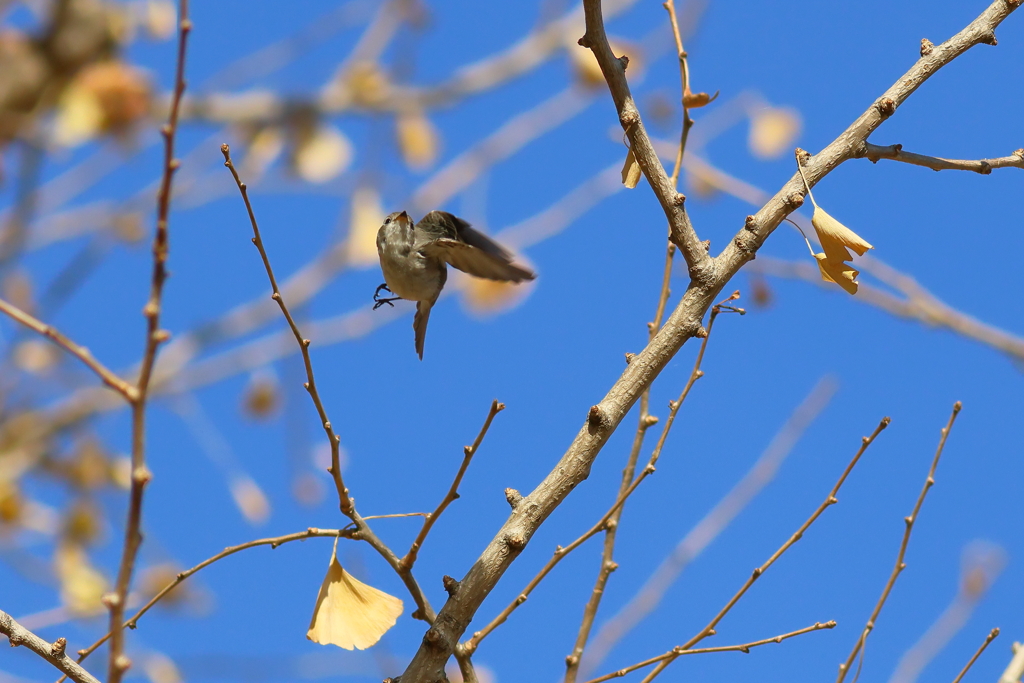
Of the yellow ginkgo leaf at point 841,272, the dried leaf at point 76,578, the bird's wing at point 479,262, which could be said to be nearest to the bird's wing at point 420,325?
the bird's wing at point 479,262

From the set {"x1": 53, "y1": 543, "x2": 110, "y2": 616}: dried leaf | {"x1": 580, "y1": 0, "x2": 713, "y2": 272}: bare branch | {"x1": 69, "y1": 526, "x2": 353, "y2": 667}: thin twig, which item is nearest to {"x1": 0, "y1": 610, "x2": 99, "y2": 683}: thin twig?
{"x1": 69, "y1": 526, "x2": 353, "y2": 667}: thin twig

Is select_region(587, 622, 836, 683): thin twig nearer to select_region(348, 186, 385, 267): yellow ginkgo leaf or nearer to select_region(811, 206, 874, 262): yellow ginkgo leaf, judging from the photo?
select_region(811, 206, 874, 262): yellow ginkgo leaf

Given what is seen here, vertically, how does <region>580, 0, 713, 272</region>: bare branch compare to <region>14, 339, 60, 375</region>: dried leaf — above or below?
below

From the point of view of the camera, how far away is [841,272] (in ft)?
3.79

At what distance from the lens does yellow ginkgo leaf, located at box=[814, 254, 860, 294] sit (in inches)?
45.4

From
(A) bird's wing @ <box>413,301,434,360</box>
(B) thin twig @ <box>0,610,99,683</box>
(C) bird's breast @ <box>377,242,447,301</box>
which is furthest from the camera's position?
(A) bird's wing @ <box>413,301,434,360</box>

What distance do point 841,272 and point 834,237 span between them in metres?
0.05

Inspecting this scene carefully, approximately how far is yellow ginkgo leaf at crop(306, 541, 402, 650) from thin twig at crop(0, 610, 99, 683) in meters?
0.26

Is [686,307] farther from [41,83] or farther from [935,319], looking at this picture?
[41,83]

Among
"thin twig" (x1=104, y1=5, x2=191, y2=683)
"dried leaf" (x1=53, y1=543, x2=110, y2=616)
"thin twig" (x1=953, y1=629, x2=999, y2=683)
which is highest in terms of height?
"dried leaf" (x1=53, y1=543, x2=110, y2=616)

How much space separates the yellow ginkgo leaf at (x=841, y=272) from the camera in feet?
3.79

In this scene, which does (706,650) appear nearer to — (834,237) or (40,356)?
(834,237)

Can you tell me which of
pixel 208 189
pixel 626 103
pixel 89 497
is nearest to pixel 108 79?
pixel 208 189

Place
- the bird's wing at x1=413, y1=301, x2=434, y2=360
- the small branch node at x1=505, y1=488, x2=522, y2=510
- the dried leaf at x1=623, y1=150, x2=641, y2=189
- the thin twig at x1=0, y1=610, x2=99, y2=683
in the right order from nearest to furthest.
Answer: the thin twig at x1=0, y1=610, x2=99, y2=683 → the small branch node at x1=505, y1=488, x2=522, y2=510 → the dried leaf at x1=623, y1=150, x2=641, y2=189 → the bird's wing at x1=413, y1=301, x2=434, y2=360
